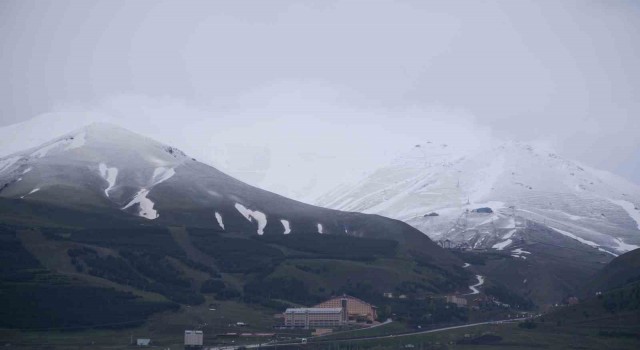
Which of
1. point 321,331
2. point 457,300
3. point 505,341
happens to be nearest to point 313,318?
point 321,331

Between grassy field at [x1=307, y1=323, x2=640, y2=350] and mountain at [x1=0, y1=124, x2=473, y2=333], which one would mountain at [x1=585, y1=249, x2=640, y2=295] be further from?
grassy field at [x1=307, y1=323, x2=640, y2=350]

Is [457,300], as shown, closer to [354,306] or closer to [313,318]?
[354,306]

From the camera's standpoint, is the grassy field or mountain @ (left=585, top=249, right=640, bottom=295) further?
mountain @ (left=585, top=249, right=640, bottom=295)

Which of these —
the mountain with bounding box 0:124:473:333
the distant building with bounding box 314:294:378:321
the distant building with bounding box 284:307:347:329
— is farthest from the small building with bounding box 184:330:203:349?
the distant building with bounding box 314:294:378:321

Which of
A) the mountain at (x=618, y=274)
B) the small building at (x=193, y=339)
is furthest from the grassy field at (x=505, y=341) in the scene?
the mountain at (x=618, y=274)

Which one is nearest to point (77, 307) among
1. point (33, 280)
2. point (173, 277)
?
point (33, 280)

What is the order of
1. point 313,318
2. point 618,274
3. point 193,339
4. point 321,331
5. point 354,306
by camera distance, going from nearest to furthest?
point 193,339 < point 321,331 < point 313,318 < point 354,306 < point 618,274
